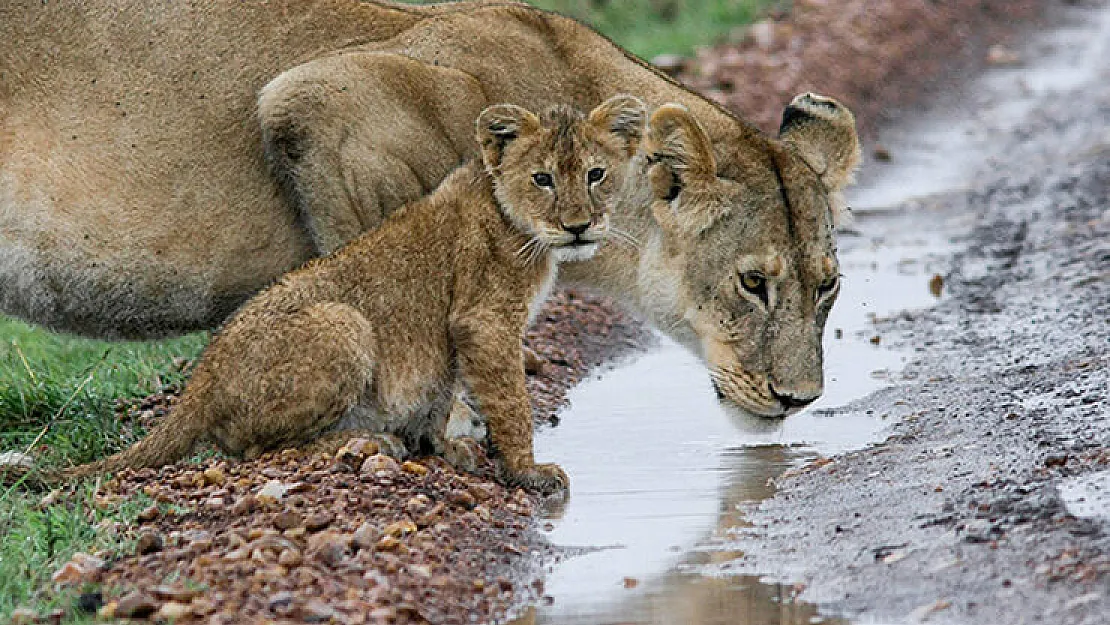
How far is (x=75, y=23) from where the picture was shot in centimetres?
752

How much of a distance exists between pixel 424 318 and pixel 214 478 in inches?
37.0

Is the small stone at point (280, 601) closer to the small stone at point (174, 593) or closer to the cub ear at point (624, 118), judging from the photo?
the small stone at point (174, 593)

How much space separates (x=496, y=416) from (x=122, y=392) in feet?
7.45

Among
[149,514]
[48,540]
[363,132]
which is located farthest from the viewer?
[363,132]

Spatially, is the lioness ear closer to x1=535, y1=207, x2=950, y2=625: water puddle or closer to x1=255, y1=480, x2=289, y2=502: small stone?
x1=535, y1=207, x2=950, y2=625: water puddle

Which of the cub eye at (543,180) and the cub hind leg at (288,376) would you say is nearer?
the cub hind leg at (288,376)

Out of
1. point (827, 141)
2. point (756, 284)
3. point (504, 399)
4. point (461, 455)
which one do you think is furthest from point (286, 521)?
point (827, 141)

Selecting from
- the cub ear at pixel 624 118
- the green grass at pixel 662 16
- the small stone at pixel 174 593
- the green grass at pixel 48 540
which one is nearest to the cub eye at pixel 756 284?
the cub ear at pixel 624 118

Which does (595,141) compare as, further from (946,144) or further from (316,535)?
(946,144)

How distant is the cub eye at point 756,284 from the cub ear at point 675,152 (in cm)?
39

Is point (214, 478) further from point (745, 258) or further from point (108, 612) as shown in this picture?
point (745, 258)

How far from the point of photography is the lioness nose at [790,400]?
715 centimetres

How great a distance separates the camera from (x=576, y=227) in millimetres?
6625

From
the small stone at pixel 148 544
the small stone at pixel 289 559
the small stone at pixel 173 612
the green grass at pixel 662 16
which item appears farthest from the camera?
the green grass at pixel 662 16
